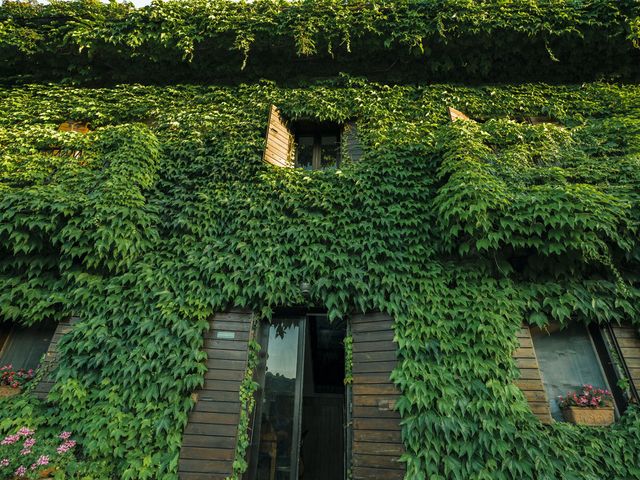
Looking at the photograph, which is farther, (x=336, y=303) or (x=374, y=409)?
(x=336, y=303)

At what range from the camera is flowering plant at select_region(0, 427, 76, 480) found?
3.64m

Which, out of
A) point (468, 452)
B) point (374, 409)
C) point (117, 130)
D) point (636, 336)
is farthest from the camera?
point (117, 130)

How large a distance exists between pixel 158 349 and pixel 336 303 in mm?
2630

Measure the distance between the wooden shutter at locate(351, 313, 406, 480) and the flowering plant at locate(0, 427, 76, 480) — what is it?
3651 millimetres

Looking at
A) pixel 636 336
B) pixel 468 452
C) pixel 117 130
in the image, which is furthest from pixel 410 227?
pixel 117 130

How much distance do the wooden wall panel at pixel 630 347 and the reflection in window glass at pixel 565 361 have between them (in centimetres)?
32

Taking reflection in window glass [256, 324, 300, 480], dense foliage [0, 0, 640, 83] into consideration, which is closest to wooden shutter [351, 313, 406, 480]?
reflection in window glass [256, 324, 300, 480]

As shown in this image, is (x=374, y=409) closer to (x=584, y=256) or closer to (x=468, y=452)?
(x=468, y=452)

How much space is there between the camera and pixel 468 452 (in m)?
3.81

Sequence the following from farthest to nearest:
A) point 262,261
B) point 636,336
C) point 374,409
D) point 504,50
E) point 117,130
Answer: point 504,50, point 117,130, point 262,261, point 636,336, point 374,409

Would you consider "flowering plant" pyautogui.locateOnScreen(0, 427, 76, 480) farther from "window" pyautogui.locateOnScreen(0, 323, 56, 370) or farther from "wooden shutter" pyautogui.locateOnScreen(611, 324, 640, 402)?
"wooden shutter" pyautogui.locateOnScreen(611, 324, 640, 402)

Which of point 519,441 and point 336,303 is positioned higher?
point 336,303

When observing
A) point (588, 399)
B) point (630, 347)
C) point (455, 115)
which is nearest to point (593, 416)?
point (588, 399)

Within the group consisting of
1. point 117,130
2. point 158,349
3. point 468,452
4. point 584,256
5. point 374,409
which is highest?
point 117,130
